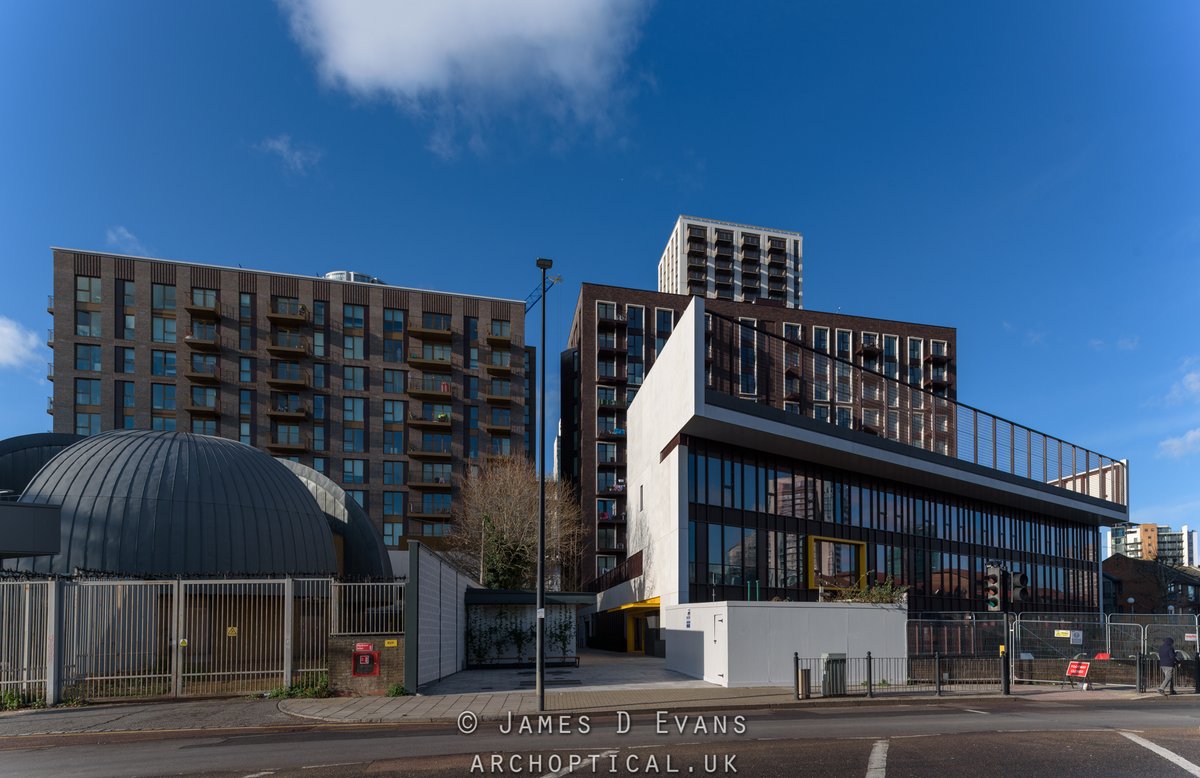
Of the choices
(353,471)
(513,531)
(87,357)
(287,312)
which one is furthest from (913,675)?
(87,357)

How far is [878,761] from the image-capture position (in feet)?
40.0

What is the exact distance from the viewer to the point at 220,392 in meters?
77.8

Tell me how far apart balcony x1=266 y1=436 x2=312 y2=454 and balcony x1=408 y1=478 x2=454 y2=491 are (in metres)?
10.3

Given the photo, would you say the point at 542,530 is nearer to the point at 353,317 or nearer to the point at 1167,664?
the point at 1167,664

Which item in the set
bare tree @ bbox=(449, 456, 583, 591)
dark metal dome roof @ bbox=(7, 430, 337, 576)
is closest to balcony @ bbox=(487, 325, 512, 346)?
bare tree @ bbox=(449, 456, 583, 591)

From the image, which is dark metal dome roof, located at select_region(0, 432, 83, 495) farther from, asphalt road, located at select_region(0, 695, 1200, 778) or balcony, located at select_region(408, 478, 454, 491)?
balcony, located at select_region(408, 478, 454, 491)

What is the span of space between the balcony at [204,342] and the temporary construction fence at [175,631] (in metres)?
60.7

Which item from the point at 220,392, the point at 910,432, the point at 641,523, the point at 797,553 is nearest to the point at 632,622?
the point at 641,523

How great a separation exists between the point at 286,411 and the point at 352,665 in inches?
2437

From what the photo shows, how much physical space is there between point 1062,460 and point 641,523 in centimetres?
2644

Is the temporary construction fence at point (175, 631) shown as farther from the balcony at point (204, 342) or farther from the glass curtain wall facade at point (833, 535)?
the balcony at point (204, 342)

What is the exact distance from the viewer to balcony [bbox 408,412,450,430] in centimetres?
8169

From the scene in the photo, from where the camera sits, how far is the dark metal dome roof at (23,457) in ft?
124

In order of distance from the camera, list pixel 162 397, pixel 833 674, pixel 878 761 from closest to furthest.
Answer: pixel 878 761, pixel 833 674, pixel 162 397
